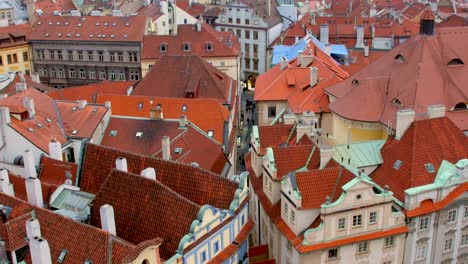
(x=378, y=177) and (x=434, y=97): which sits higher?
(x=434, y=97)

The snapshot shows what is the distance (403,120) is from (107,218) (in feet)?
83.0

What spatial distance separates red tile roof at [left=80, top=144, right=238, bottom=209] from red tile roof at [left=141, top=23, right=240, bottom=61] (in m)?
48.6

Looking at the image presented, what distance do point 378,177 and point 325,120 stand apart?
56.9ft

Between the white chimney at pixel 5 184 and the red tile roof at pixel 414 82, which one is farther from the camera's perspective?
the red tile roof at pixel 414 82

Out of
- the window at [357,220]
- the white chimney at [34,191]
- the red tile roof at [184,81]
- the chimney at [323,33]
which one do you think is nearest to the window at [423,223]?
the window at [357,220]

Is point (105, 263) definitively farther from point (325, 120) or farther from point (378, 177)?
point (325, 120)

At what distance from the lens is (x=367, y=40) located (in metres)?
108

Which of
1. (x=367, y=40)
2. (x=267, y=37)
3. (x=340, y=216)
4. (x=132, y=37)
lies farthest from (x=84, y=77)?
(x=340, y=216)

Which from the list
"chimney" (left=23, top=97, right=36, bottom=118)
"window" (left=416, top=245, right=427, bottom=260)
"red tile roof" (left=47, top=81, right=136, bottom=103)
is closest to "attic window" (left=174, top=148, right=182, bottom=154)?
"chimney" (left=23, top=97, right=36, bottom=118)

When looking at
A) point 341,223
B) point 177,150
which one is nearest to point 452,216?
point 341,223

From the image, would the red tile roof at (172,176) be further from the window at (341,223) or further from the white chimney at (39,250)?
the white chimney at (39,250)

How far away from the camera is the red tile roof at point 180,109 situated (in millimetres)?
63219

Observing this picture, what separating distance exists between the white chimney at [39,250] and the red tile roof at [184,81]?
41.4m

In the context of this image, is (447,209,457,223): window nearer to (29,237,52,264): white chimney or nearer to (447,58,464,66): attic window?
(447,58,464,66): attic window
